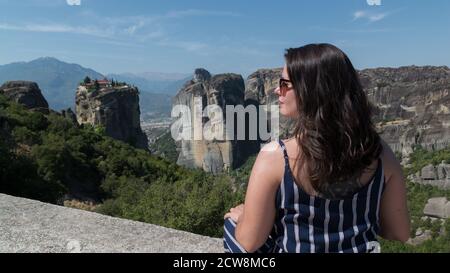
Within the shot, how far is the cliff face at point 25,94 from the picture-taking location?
137 ft

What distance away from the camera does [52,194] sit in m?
13.3

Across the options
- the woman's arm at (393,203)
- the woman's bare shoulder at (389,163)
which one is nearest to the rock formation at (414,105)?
the woman's arm at (393,203)

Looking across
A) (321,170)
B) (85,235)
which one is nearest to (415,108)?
(85,235)

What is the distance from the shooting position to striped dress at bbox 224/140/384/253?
1.64m

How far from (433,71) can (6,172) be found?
357 feet

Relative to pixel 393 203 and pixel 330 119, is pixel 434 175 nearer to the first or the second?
pixel 393 203

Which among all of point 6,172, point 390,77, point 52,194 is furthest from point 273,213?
point 390,77

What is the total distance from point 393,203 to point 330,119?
1.69ft

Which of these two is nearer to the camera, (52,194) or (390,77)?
(52,194)

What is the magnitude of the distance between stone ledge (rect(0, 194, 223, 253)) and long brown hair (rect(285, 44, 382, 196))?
130cm

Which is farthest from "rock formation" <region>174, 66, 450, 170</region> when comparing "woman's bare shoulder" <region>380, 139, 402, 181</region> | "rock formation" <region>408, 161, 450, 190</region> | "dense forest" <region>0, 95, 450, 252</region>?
"woman's bare shoulder" <region>380, 139, 402, 181</region>

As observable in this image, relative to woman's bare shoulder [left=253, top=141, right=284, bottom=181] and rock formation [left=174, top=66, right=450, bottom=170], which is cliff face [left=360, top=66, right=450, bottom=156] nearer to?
rock formation [left=174, top=66, right=450, bottom=170]

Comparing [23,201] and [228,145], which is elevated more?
[23,201]
